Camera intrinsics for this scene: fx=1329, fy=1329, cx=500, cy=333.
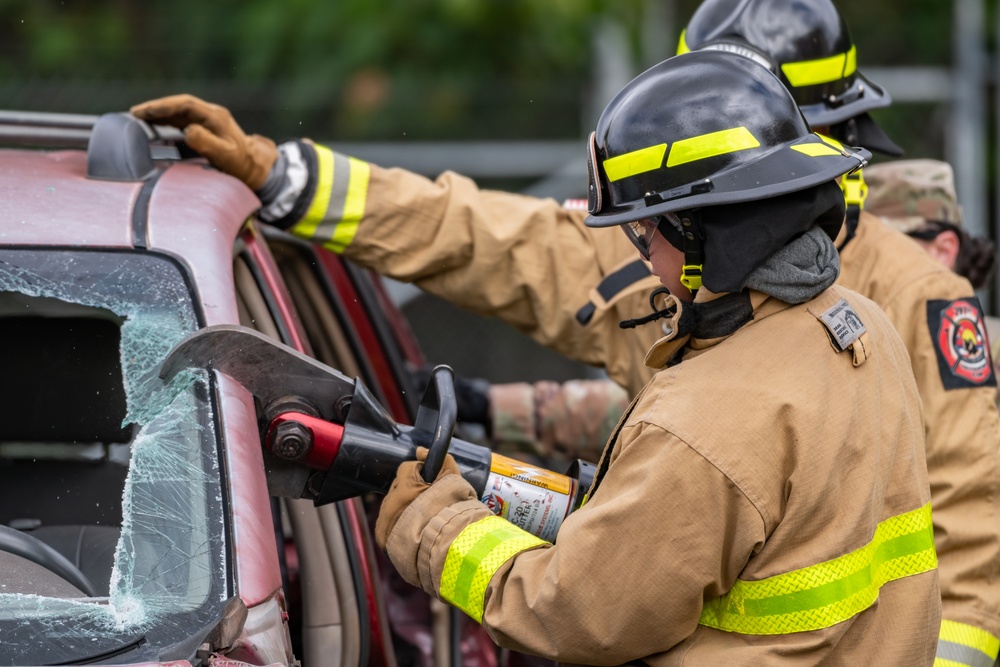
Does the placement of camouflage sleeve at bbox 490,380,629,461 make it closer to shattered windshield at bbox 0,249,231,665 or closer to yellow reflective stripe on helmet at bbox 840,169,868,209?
yellow reflective stripe on helmet at bbox 840,169,868,209

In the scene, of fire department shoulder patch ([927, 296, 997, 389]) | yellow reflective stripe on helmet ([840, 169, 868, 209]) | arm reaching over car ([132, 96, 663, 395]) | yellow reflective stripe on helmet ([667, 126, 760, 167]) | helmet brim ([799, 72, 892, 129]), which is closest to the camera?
yellow reflective stripe on helmet ([667, 126, 760, 167])

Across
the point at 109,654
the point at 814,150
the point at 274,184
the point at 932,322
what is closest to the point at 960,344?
the point at 932,322

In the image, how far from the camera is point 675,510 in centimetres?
199

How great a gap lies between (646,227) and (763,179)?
23 centimetres

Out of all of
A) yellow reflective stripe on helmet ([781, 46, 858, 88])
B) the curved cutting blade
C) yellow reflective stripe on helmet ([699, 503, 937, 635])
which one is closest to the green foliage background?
yellow reflective stripe on helmet ([781, 46, 858, 88])

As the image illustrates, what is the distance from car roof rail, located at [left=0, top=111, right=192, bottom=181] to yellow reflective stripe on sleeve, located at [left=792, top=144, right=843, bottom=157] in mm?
1206

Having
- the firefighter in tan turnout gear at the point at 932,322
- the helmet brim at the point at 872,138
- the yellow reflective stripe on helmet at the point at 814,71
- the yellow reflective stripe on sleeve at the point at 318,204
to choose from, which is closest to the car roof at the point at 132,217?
the yellow reflective stripe on sleeve at the point at 318,204

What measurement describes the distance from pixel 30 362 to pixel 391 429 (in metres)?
0.67

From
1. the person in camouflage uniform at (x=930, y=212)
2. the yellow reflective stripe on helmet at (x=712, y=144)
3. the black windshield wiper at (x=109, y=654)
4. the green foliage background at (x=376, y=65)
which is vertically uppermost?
the yellow reflective stripe on helmet at (x=712, y=144)

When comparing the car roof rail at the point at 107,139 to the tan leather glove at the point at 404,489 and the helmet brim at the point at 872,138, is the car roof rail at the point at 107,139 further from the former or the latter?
the helmet brim at the point at 872,138

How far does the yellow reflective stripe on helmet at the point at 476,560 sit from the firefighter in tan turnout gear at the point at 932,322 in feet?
3.67

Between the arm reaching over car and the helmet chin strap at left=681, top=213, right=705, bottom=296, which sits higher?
the helmet chin strap at left=681, top=213, right=705, bottom=296

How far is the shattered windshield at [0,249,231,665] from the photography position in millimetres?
1901

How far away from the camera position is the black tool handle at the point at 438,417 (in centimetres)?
→ 225
